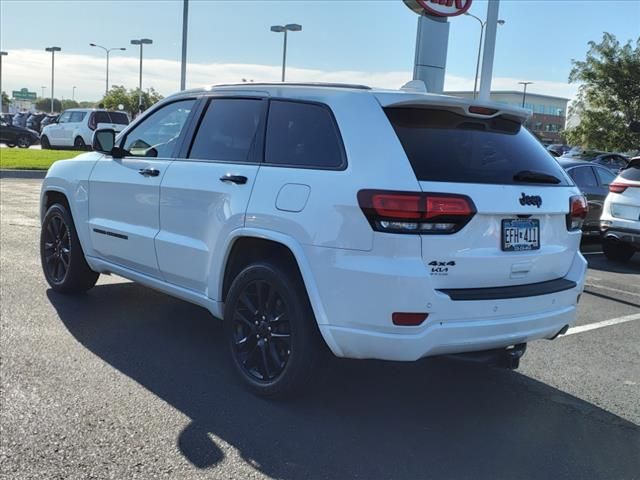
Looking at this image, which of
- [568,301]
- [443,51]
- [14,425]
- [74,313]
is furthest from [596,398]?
[443,51]

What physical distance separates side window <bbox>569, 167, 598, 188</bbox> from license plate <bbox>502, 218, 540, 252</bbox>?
8.03 metres

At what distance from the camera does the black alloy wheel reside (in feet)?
19.9

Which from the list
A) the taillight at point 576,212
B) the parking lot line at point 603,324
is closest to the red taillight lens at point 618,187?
the parking lot line at point 603,324

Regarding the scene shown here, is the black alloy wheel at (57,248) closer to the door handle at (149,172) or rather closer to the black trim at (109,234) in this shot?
the black trim at (109,234)

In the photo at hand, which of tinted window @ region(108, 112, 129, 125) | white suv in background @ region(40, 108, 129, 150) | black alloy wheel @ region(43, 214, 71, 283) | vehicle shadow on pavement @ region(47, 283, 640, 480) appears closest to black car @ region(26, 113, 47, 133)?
white suv in background @ region(40, 108, 129, 150)

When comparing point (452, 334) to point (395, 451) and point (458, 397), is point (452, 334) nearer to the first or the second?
point (395, 451)

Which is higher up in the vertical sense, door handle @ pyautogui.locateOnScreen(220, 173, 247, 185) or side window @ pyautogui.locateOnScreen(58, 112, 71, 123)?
side window @ pyautogui.locateOnScreen(58, 112, 71, 123)

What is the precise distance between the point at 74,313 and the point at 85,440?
238 centimetres

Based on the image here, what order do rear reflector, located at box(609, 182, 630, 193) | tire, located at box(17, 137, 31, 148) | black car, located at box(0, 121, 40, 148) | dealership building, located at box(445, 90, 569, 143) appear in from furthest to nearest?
dealership building, located at box(445, 90, 569, 143), tire, located at box(17, 137, 31, 148), black car, located at box(0, 121, 40, 148), rear reflector, located at box(609, 182, 630, 193)

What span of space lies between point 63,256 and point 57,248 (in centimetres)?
13

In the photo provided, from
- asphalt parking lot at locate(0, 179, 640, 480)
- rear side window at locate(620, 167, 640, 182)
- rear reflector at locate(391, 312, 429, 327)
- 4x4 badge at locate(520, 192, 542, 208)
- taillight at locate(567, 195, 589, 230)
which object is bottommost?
asphalt parking lot at locate(0, 179, 640, 480)

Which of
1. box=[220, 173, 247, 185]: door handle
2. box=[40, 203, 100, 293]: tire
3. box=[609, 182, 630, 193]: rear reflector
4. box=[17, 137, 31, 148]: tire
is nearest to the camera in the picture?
box=[220, 173, 247, 185]: door handle

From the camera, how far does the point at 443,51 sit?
1089cm

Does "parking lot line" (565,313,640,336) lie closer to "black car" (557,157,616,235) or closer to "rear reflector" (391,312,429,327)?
"rear reflector" (391,312,429,327)
